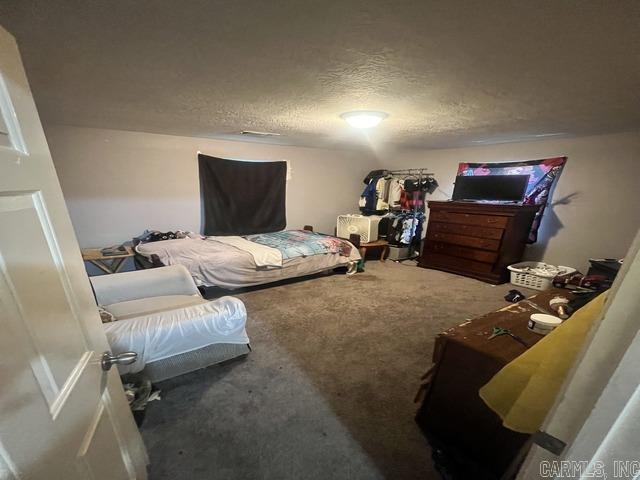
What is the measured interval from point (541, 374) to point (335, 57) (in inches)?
57.6

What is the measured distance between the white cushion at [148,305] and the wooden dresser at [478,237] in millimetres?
3503

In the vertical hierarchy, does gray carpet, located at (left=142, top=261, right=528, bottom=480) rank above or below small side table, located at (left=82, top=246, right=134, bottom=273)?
below

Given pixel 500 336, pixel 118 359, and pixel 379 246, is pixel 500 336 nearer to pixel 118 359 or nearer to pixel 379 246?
pixel 118 359

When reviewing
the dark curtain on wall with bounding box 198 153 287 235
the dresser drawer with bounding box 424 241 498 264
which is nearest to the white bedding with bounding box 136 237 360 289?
Result: the dark curtain on wall with bounding box 198 153 287 235

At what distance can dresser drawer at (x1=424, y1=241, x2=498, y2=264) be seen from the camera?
3494 mm

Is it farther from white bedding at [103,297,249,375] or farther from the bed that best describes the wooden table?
the bed

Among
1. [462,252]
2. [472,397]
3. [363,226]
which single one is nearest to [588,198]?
[462,252]

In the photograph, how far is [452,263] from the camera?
392 cm

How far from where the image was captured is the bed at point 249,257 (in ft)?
9.29

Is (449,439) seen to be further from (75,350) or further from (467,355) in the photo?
(75,350)

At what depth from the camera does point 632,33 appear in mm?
971

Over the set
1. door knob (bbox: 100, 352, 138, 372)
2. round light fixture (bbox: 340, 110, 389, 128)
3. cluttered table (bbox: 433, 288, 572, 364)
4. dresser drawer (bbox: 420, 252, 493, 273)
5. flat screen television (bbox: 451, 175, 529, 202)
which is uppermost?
round light fixture (bbox: 340, 110, 389, 128)

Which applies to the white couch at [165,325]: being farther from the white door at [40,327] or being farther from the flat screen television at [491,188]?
the flat screen television at [491,188]

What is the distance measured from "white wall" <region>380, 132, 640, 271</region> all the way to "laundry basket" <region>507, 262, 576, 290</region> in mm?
263
